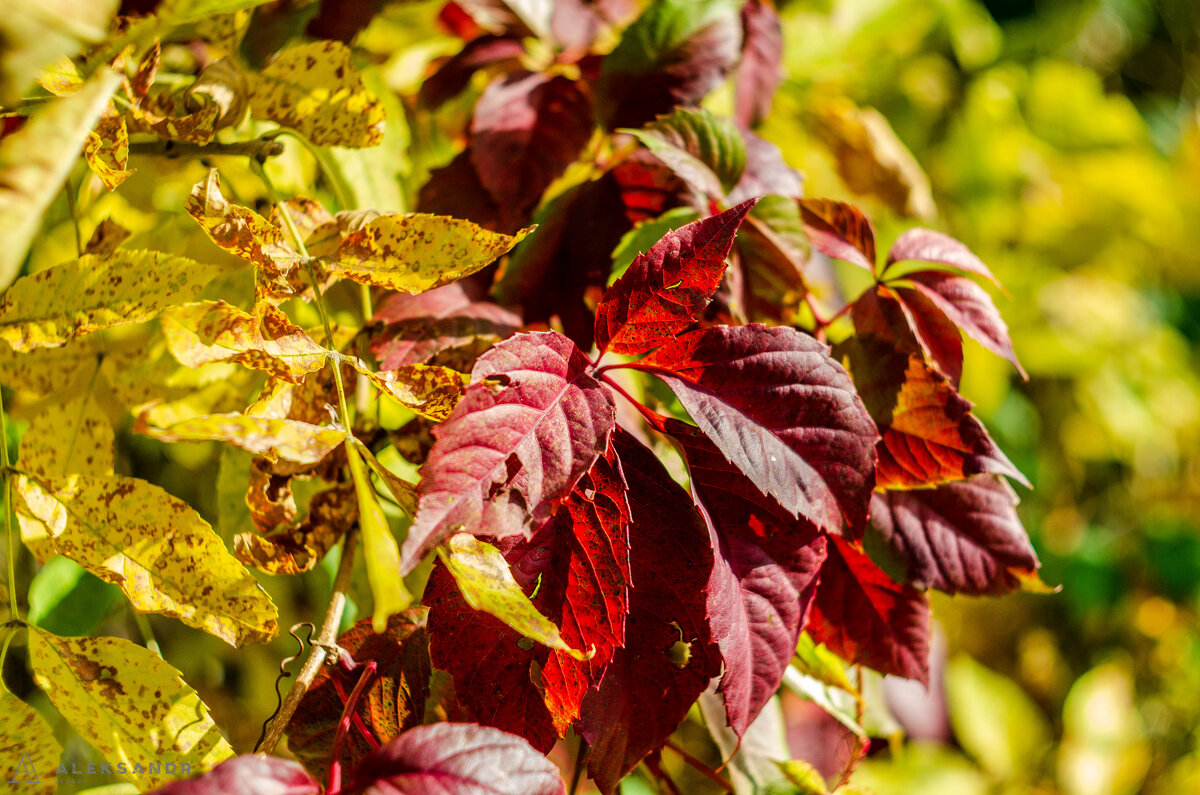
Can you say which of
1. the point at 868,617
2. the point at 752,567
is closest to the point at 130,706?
the point at 752,567

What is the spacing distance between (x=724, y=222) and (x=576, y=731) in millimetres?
290

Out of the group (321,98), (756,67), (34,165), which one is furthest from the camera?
(756,67)

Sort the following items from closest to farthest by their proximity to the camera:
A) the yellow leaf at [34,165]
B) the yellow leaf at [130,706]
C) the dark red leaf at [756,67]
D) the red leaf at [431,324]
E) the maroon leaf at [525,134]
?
the yellow leaf at [34,165] < the yellow leaf at [130,706] < the red leaf at [431,324] < the maroon leaf at [525,134] < the dark red leaf at [756,67]

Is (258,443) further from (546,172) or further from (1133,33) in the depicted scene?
(1133,33)

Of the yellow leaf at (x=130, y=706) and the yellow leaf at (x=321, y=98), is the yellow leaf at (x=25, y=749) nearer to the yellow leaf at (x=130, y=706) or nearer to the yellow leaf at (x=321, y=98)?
the yellow leaf at (x=130, y=706)

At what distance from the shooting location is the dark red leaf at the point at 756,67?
765mm

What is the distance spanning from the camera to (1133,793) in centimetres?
167

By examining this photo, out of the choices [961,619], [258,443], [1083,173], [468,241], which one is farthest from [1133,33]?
[258,443]

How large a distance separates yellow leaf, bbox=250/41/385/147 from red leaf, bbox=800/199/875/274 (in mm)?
314

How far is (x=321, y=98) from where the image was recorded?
1.73 feet

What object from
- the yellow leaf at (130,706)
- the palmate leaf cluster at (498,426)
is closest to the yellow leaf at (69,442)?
the palmate leaf cluster at (498,426)

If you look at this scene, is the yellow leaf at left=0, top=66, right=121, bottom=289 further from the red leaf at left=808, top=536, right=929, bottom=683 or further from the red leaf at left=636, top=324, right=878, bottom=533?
the red leaf at left=808, top=536, right=929, bottom=683

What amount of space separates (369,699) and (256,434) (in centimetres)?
18

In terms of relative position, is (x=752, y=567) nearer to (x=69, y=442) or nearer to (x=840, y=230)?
(x=840, y=230)
